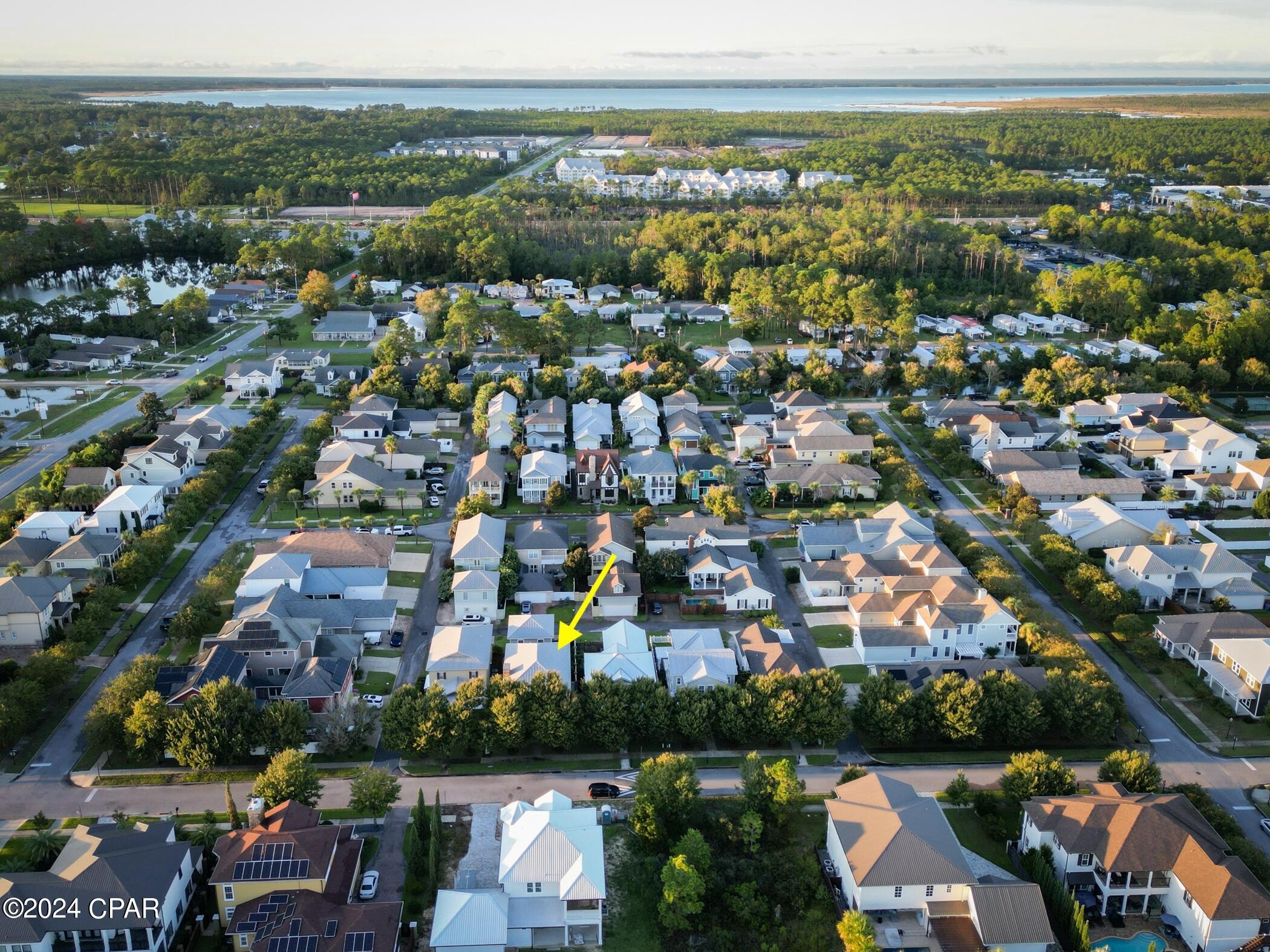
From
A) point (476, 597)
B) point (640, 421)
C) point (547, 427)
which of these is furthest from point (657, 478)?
point (476, 597)

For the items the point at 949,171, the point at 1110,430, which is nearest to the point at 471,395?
the point at 1110,430

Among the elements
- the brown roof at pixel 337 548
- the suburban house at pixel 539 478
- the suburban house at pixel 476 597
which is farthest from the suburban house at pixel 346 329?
the suburban house at pixel 476 597

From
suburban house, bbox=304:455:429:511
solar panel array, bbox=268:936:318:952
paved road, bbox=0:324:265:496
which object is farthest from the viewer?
paved road, bbox=0:324:265:496

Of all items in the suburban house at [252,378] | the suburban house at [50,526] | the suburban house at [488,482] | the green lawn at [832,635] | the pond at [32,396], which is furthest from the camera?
the suburban house at [252,378]

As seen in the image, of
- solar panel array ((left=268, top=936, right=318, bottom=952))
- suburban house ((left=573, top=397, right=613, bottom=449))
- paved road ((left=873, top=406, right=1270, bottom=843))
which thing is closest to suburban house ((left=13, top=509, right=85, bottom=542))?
suburban house ((left=573, top=397, right=613, bottom=449))

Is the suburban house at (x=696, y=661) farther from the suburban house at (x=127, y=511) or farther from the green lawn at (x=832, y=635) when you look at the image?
the suburban house at (x=127, y=511)

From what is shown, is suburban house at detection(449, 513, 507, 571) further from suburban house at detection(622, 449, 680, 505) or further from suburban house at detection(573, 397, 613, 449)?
suburban house at detection(573, 397, 613, 449)

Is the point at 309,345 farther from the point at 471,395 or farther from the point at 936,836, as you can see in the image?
the point at 936,836
